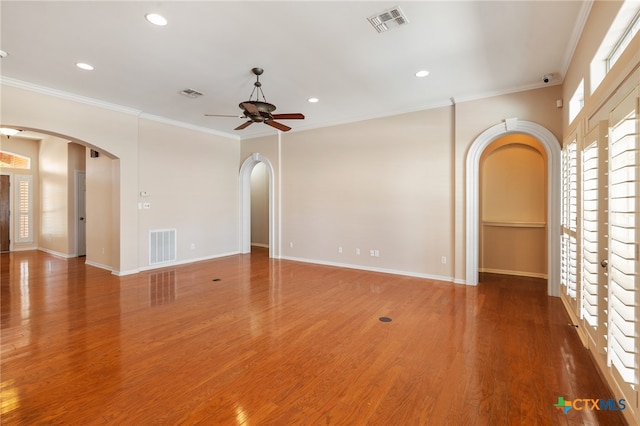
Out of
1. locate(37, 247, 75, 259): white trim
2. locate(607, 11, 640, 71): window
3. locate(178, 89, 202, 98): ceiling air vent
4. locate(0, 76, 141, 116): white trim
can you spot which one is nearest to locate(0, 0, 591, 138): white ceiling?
locate(0, 76, 141, 116): white trim

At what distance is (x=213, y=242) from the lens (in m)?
7.64

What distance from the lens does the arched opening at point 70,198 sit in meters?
6.25

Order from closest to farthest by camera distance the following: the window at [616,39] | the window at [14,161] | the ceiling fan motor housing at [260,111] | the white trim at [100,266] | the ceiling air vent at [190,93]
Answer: the window at [616,39] < the ceiling fan motor housing at [260,111] < the ceiling air vent at [190,93] < the white trim at [100,266] < the window at [14,161]

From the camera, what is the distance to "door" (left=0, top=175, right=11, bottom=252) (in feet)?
28.1

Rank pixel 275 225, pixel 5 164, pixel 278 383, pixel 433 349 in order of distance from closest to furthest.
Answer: pixel 278 383 → pixel 433 349 → pixel 275 225 → pixel 5 164

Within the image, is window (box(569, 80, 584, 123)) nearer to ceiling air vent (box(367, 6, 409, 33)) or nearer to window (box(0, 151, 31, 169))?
ceiling air vent (box(367, 6, 409, 33))

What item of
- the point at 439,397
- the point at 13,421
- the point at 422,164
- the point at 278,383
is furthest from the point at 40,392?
the point at 422,164

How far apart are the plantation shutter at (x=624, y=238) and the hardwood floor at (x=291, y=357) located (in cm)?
57

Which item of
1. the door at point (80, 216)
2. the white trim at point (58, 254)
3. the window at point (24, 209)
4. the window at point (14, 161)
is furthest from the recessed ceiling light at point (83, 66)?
the window at point (24, 209)

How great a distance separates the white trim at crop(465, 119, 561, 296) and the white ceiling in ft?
2.14

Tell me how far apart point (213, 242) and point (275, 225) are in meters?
1.65

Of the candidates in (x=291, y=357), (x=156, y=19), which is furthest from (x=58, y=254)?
(x=291, y=357)

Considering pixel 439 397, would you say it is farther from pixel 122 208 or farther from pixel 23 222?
pixel 23 222

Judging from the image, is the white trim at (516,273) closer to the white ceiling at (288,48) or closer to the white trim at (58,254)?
the white ceiling at (288,48)
